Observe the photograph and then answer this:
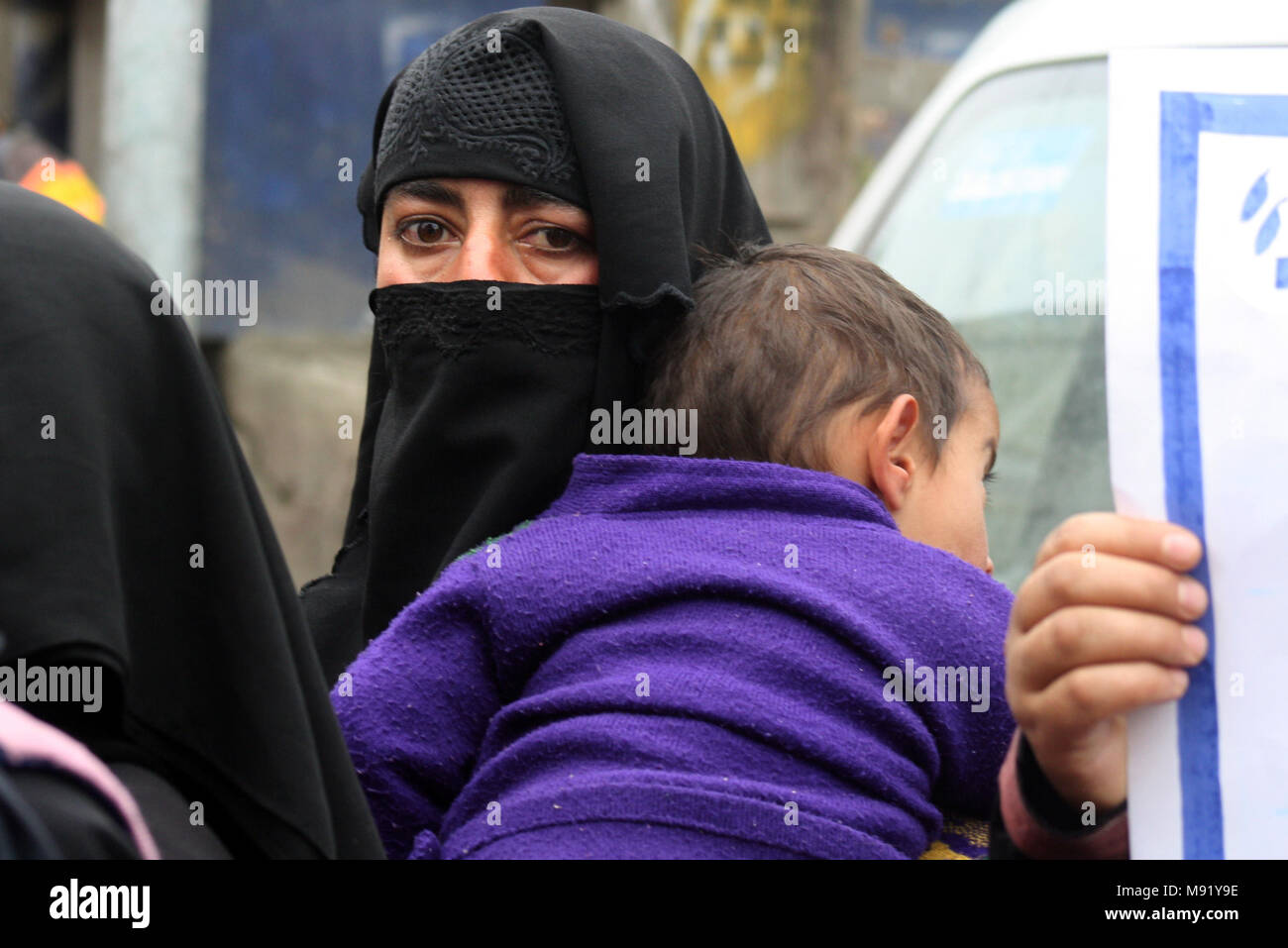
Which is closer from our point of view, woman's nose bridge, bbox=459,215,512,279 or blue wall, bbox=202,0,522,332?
woman's nose bridge, bbox=459,215,512,279

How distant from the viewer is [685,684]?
5.25ft

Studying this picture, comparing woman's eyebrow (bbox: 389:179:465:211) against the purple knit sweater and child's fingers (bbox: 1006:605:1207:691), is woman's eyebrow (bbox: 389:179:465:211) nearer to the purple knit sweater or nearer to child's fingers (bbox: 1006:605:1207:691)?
the purple knit sweater

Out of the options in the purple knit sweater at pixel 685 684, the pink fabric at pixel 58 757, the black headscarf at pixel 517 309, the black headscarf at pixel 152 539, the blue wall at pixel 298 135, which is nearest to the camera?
the pink fabric at pixel 58 757

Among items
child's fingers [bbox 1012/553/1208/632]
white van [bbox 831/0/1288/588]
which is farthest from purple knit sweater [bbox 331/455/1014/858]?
white van [bbox 831/0/1288/588]

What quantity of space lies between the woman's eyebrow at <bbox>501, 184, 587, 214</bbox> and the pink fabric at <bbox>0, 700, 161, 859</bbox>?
1.35m

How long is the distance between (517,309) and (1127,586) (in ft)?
3.91

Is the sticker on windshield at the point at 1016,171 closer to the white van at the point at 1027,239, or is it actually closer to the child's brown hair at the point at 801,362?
the white van at the point at 1027,239

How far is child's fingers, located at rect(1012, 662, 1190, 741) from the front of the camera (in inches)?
47.8

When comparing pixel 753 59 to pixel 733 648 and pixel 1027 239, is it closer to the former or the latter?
pixel 1027 239

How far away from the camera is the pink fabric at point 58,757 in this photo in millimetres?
939

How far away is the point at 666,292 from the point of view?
7.04ft

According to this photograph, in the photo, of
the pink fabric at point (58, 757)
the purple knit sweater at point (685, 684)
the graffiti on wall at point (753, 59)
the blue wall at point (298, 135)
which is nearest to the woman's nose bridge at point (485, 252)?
the purple knit sweater at point (685, 684)

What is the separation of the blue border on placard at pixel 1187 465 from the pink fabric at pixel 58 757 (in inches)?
30.1
